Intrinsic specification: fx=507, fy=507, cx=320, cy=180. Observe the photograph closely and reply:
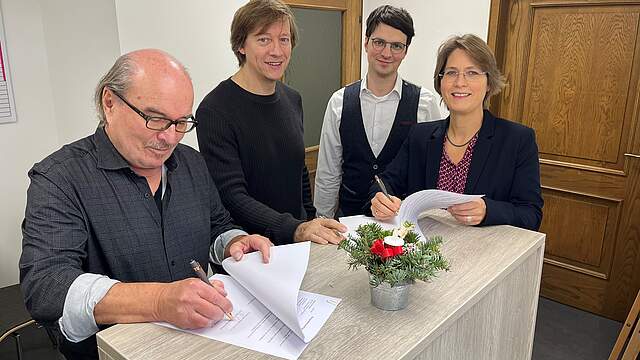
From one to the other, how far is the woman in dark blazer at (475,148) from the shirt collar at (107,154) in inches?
32.5

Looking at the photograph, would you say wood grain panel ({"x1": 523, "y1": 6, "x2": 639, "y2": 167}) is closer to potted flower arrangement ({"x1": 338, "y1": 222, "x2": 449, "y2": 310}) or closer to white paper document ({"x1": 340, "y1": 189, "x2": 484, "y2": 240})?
white paper document ({"x1": 340, "y1": 189, "x2": 484, "y2": 240})

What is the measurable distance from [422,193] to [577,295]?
2.42 meters

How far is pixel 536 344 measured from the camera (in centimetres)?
290

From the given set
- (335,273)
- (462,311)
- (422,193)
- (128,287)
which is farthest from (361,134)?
(128,287)

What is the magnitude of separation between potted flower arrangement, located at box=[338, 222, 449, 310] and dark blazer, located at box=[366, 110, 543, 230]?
0.65m

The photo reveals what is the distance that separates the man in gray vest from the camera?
2.24 m

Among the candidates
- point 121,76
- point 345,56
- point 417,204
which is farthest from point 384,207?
point 345,56

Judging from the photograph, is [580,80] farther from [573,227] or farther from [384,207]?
[384,207]

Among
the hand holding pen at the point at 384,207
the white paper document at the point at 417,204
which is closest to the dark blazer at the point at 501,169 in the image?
the white paper document at the point at 417,204

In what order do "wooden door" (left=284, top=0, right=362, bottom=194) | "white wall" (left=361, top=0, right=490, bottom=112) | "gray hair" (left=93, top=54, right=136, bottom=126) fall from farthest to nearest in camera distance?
"wooden door" (left=284, top=0, right=362, bottom=194) → "white wall" (left=361, top=0, right=490, bottom=112) → "gray hair" (left=93, top=54, right=136, bottom=126)

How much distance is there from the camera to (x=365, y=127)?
7.71ft

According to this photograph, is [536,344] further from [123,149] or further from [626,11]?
[123,149]

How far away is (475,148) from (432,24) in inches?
80.8

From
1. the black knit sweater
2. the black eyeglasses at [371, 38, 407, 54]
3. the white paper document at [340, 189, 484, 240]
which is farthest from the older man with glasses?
the black eyeglasses at [371, 38, 407, 54]
